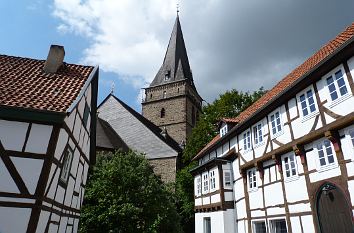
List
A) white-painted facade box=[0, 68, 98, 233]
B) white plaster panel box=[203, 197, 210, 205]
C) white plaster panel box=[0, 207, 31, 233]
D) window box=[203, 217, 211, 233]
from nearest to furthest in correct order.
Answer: white plaster panel box=[0, 207, 31, 233], white-painted facade box=[0, 68, 98, 233], white plaster panel box=[203, 197, 210, 205], window box=[203, 217, 211, 233]

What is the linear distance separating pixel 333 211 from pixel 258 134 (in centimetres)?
516

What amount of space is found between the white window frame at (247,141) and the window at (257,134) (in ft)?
1.71

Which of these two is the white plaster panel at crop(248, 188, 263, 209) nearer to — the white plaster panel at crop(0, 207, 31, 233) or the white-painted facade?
the white-painted facade

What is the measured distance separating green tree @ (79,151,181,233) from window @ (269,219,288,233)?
6.15 meters

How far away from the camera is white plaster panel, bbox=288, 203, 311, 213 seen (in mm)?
10289

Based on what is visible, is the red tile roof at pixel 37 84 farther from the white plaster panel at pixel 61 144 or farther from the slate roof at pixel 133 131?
the slate roof at pixel 133 131

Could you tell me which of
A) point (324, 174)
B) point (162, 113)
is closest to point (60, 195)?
point (324, 174)

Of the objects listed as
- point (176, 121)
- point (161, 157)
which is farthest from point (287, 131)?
point (176, 121)

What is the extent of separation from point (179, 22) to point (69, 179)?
143 feet

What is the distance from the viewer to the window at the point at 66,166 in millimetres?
9305

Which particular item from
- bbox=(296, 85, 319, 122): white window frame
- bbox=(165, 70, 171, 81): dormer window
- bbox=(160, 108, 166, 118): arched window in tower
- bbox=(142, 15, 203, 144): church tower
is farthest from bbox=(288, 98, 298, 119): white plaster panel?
bbox=(165, 70, 171, 81): dormer window

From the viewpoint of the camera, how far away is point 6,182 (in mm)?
7328

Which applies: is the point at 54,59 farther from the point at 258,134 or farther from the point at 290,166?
the point at 290,166

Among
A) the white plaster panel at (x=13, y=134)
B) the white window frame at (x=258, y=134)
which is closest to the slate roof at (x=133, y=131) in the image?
the white window frame at (x=258, y=134)
